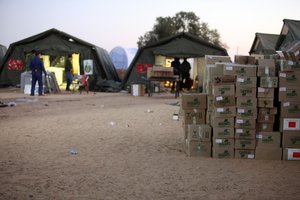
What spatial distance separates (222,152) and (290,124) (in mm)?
1146

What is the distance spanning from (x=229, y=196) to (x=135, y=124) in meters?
5.25

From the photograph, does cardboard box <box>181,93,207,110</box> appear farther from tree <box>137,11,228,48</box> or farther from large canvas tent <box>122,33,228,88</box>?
tree <box>137,11,228,48</box>

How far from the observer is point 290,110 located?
581 centimetres

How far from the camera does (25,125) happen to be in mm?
8562

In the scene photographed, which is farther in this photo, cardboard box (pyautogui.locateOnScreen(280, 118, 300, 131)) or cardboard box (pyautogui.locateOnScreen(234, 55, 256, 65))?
cardboard box (pyautogui.locateOnScreen(234, 55, 256, 65))

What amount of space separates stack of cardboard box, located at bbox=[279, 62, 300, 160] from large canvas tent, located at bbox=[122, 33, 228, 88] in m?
16.5

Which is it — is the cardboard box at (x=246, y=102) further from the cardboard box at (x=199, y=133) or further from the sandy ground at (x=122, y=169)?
the sandy ground at (x=122, y=169)

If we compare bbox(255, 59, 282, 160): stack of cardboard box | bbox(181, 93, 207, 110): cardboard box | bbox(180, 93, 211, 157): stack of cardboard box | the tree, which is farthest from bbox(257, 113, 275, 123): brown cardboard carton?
the tree

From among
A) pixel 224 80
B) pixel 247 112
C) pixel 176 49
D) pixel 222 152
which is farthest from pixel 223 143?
pixel 176 49

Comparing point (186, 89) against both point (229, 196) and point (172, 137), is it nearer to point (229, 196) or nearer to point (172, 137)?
point (172, 137)

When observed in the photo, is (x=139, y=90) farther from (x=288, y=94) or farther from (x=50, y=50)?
(x=288, y=94)

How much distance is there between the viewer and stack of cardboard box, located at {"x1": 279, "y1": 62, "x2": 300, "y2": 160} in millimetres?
5793

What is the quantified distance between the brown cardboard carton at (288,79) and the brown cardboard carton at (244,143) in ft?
3.27

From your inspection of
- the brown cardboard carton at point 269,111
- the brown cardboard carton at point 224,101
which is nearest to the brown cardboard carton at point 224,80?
the brown cardboard carton at point 224,101
